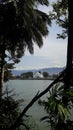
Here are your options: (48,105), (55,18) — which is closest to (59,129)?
(48,105)

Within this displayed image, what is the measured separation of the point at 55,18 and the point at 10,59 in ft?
66.1

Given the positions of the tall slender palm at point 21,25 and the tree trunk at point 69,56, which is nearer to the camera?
the tree trunk at point 69,56

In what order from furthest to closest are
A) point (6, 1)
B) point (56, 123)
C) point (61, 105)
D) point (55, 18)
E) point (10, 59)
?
point (10, 59), point (6, 1), point (55, 18), point (56, 123), point (61, 105)

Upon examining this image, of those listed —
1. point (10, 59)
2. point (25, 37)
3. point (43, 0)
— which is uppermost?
point (43, 0)

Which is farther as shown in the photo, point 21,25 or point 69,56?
point 21,25

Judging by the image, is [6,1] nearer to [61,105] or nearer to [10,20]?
[10,20]

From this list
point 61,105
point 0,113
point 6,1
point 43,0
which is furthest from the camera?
point 6,1

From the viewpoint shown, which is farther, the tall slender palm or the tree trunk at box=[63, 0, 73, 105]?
the tall slender palm

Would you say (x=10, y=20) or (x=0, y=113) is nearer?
(x=0, y=113)

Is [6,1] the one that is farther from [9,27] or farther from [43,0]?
[43,0]

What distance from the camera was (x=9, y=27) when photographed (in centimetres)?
2439

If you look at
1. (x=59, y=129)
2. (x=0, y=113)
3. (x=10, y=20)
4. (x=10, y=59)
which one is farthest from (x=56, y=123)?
(x=10, y=59)

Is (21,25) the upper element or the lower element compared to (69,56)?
upper

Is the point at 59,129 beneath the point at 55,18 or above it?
beneath
